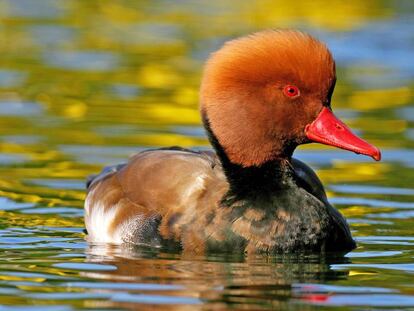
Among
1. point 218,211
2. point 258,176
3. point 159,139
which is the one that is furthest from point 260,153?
point 159,139

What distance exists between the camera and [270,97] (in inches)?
404

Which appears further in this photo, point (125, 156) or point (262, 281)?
point (125, 156)

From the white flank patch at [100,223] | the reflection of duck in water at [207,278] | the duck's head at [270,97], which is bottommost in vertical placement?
the reflection of duck in water at [207,278]

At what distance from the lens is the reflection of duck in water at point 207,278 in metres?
8.51

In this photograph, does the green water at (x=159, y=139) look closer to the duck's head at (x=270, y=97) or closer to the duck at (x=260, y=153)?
the duck at (x=260, y=153)

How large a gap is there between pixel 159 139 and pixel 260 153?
453 cm

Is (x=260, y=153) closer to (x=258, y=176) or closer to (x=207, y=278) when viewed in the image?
(x=258, y=176)

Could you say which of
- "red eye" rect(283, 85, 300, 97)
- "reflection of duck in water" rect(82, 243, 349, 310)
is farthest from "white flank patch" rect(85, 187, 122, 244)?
"red eye" rect(283, 85, 300, 97)

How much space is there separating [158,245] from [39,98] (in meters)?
6.93

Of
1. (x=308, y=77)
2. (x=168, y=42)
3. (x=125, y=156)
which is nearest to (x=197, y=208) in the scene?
(x=308, y=77)

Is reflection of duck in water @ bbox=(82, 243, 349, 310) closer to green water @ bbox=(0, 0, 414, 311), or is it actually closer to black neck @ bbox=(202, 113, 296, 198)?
green water @ bbox=(0, 0, 414, 311)

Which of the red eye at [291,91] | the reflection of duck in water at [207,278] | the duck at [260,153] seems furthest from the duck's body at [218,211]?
the red eye at [291,91]

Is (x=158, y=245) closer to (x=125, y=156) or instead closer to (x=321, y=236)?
(x=321, y=236)

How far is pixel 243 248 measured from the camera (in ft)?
33.2
